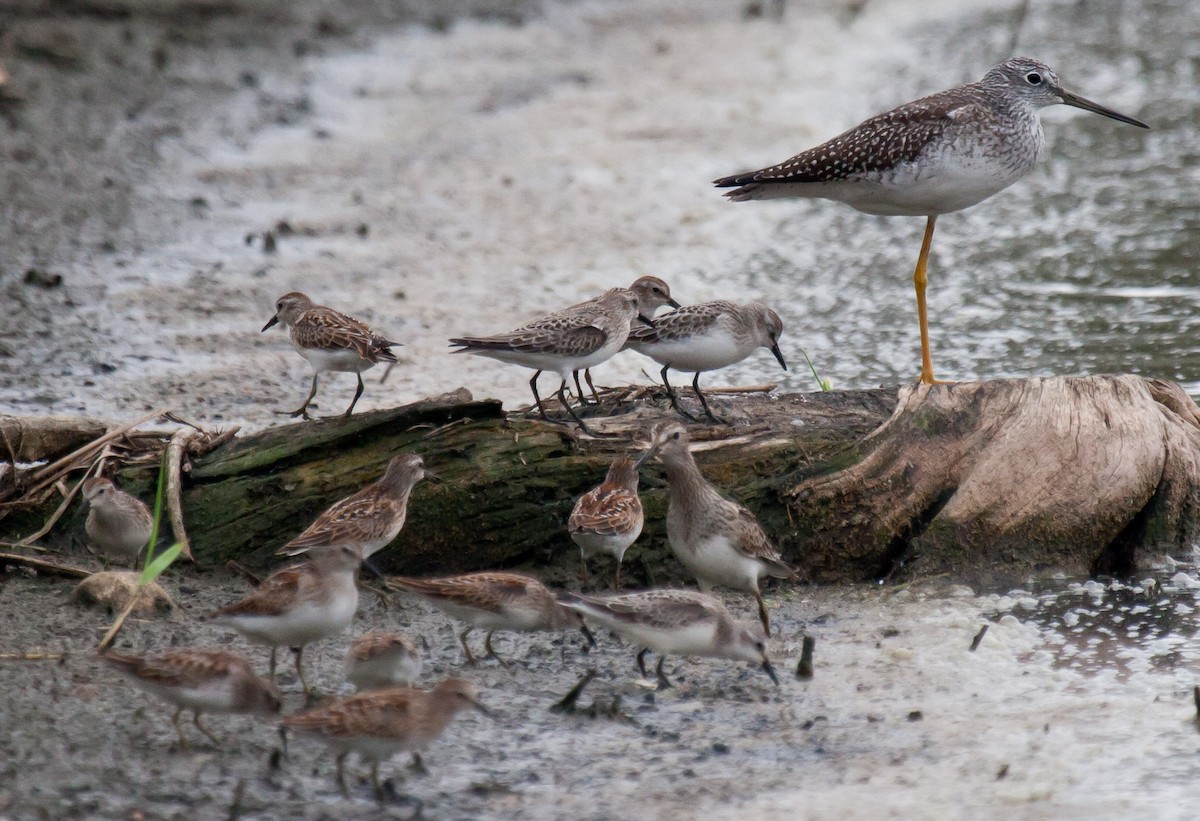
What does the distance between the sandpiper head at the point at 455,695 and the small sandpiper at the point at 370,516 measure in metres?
1.19

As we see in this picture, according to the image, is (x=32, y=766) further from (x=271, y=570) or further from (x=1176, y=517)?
(x=1176, y=517)

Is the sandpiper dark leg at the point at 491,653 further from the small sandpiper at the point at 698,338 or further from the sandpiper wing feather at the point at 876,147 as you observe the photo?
the sandpiper wing feather at the point at 876,147

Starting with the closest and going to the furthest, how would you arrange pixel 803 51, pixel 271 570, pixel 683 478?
pixel 683 478, pixel 271 570, pixel 803 51

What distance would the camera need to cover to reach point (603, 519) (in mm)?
6574

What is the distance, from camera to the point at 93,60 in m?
17.4

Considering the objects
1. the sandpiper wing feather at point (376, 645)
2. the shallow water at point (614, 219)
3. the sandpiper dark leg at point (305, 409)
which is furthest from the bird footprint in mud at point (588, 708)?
the shallow water at point (614, 219)

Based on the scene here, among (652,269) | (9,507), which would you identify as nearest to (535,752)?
(9,507)

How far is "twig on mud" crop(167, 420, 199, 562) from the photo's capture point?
7070 mm

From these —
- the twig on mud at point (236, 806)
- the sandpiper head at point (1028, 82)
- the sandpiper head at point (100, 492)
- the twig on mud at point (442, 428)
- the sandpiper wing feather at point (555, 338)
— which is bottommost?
the twig on mud at point (236, 806)

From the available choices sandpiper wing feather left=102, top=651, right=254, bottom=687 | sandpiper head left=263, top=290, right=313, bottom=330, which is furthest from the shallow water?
sandpiper wing feather left=102, top=651, right=254, bottom=687

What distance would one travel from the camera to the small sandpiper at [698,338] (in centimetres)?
774

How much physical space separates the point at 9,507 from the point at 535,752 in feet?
10.1

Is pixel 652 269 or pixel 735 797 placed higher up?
pixel 652 269

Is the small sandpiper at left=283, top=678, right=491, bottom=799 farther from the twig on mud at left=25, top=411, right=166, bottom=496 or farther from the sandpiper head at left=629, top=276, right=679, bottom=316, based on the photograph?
the sandpiper head at left=629, top=276, right=679, bottom=316
